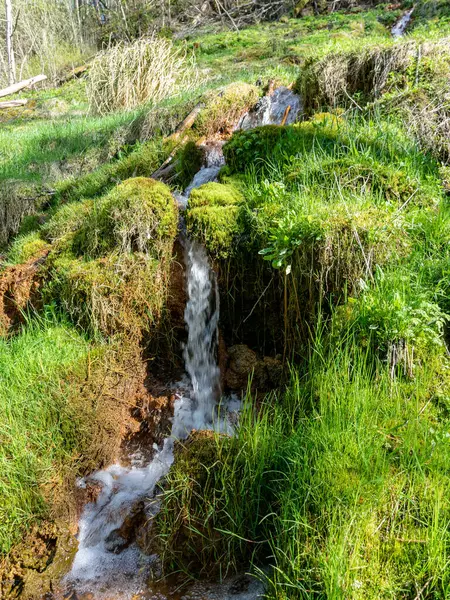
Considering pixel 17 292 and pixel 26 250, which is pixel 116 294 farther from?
pixel 26 250

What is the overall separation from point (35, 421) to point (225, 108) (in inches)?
191

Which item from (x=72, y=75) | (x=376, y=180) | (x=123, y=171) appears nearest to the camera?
(x=376, y=180)

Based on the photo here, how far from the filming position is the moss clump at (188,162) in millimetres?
5566

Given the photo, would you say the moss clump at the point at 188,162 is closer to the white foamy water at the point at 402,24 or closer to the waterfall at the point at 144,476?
the waterfall at the point at 144,476

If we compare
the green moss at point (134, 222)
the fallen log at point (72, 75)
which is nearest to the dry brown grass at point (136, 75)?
the green moss at point (134, 222)

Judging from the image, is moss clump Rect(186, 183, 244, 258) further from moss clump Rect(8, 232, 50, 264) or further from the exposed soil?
moss clump Rect(8, 232, 50, 264)

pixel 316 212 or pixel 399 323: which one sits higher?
pixel 316 212

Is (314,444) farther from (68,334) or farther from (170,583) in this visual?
(68,334)

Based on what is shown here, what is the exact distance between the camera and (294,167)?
4473 mm

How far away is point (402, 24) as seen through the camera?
1387 centimetres

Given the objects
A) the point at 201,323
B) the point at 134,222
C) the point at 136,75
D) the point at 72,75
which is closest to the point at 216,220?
the point at 134,222

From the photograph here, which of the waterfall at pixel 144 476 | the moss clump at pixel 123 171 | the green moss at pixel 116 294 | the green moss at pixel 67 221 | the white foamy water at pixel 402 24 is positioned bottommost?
the waterfall at pixel 144 476

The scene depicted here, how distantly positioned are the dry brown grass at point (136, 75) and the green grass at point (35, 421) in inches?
249

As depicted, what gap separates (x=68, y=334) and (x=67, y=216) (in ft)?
6.16
